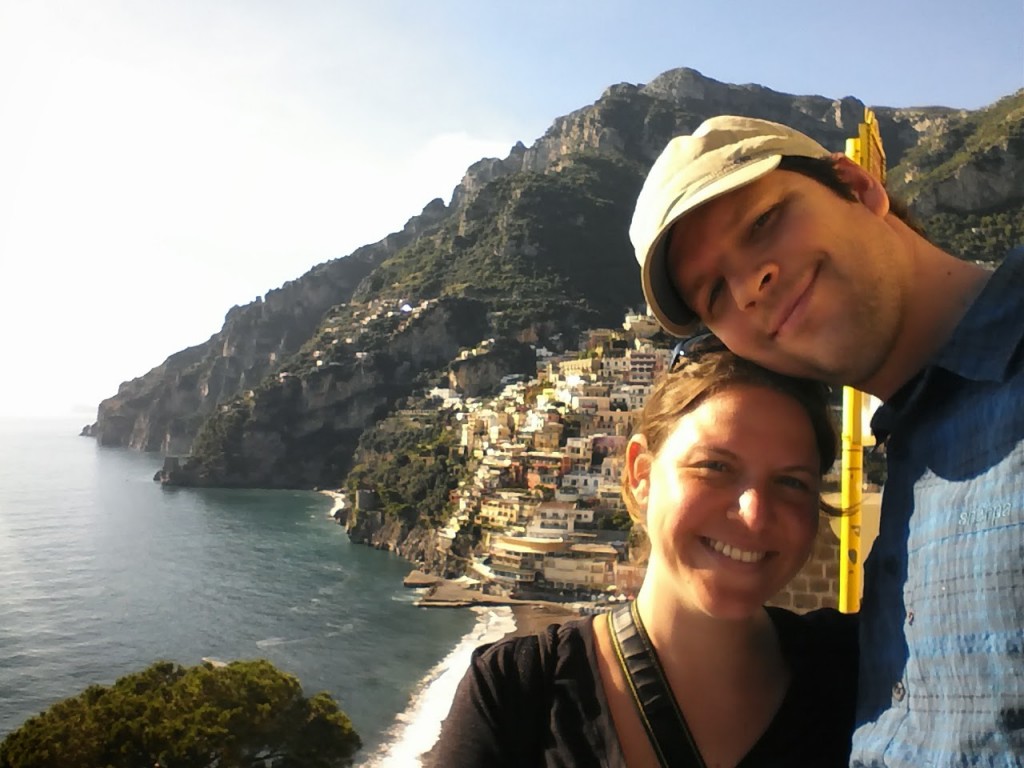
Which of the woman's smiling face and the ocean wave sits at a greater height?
the woman's smiling face

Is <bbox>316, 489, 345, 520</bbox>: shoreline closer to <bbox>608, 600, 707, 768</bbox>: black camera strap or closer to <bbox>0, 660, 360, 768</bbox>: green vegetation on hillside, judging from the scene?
<bbox>0, 660, 360, 768</bbox>: green vegetation on hillside

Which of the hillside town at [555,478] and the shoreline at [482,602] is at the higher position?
the hillside town at [555,478]

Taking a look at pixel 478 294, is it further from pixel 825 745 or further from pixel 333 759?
pixel 825 745

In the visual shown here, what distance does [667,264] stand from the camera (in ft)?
3.09

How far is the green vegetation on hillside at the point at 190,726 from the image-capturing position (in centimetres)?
835

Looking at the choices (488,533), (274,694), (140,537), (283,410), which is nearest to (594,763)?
(274,694)

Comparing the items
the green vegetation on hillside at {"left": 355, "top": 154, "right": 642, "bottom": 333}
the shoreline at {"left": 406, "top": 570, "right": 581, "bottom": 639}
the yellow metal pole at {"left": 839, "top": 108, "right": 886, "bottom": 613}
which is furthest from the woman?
the green vegetation on hillside at {"left": 355, "top": 154, "right": 642, "bottom": 333}

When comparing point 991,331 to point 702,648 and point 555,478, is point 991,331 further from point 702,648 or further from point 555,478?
point 555,478

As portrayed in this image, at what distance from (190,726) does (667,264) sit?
374 inches

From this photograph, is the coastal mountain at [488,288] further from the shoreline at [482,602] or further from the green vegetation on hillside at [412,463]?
the shoreline at [482,602]

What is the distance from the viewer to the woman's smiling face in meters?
0.90

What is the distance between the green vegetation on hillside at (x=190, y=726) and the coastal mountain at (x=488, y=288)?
27229mm

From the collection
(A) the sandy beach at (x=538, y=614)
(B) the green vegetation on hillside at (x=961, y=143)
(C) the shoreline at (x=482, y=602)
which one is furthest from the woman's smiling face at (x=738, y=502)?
(B) the green vegetation on hillside at (x=961, y=143)

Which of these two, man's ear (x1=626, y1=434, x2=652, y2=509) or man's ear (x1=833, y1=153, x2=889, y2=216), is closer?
man's ear (x1=833, y1=153, x2=889, y2=216)
